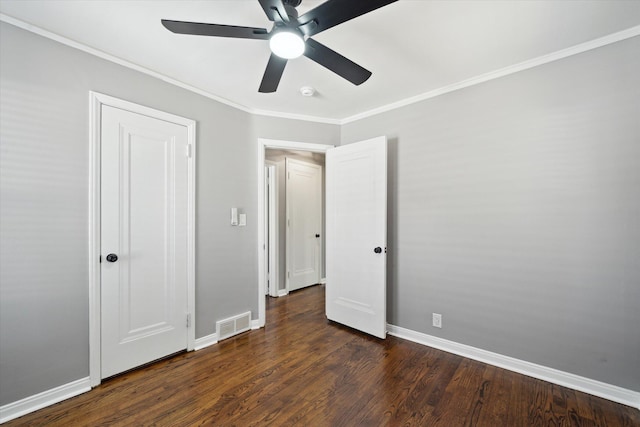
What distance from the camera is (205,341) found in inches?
103

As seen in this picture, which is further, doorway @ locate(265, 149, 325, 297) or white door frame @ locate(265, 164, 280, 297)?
doorway @ locate(265, 149, 325, 297)

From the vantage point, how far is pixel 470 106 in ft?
8.05

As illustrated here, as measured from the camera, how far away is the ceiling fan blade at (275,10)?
123 cm

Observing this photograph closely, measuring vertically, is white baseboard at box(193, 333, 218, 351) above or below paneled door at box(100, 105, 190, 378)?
below

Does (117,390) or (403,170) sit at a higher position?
(403,170)

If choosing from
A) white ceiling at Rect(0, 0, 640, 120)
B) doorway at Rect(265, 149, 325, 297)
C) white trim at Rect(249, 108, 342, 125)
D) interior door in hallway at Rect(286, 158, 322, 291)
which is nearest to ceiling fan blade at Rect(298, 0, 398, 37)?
white ceiling at Rect(0, 0, 640, 120)

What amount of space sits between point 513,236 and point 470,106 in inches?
46.6

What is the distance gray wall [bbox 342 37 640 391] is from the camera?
73.0 inches

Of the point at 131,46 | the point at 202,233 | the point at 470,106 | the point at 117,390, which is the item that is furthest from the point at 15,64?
the point at 470,106

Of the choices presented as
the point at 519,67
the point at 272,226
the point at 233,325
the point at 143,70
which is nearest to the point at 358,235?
the point at 272,226

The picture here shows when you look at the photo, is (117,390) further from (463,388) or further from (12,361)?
(463,388)

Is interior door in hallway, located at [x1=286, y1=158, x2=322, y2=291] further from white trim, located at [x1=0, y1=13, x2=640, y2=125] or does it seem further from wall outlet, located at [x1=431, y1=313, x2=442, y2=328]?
wall outlet, located at [x1=431, y1=313, x2=442, y2=328]

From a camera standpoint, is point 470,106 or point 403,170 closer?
point 470,106

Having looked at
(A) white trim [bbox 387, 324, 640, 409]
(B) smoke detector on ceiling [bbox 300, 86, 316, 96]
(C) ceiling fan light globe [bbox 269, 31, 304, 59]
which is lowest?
(A) white trim [bbox 387, 324, 640, 409]
